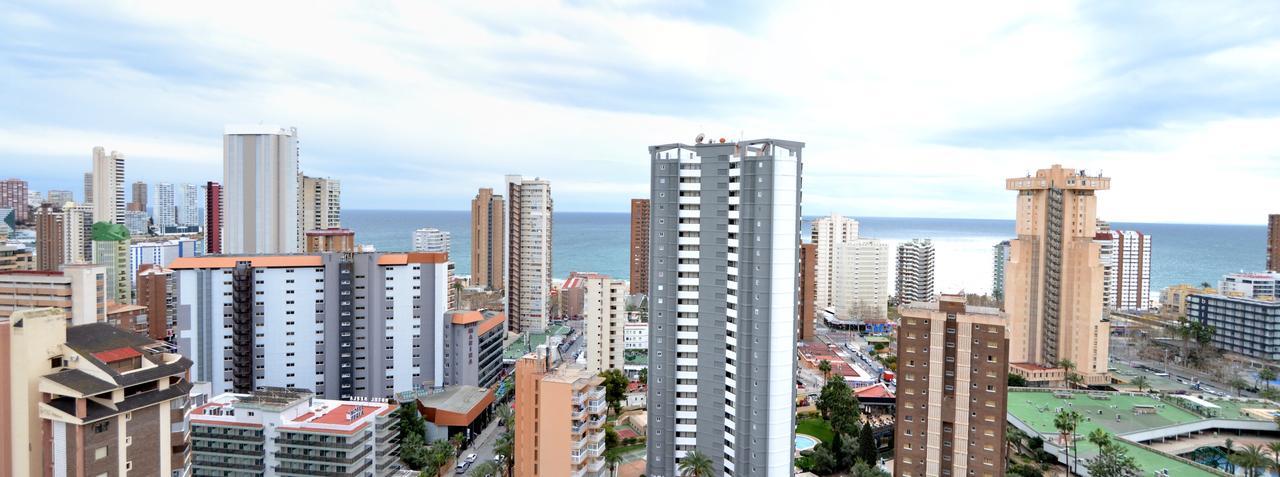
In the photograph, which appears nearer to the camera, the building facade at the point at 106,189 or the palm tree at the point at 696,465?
the palm tree at the point at 696,465

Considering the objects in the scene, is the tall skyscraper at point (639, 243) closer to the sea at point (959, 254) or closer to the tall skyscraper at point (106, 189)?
the sea at point (959, 254)

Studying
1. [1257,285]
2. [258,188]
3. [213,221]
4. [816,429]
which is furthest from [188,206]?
[1257,285]

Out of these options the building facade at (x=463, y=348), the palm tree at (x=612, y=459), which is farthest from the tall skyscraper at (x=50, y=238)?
the palm tree at (x=612, y=459)

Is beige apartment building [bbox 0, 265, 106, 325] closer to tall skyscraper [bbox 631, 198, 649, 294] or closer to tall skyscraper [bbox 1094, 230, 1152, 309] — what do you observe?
tall skyscraper [bbox 631, 198, 649, 294]

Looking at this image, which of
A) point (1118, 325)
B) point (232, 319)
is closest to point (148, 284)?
point (232, 319)

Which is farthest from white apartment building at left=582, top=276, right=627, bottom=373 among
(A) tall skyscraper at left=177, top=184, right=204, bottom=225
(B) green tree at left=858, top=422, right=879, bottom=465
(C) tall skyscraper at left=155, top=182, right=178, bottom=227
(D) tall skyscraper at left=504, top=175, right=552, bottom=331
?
(A) tall skyscraper at left=177, top=184, right=204, bottom=225
